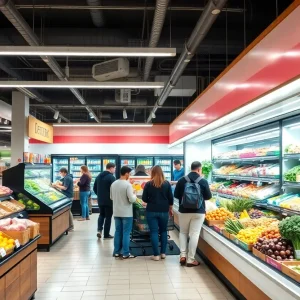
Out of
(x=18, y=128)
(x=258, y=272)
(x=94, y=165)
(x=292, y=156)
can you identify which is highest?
(x=18, y=128)

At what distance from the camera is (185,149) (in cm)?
1007

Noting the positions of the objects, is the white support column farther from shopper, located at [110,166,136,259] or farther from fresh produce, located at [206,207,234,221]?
fresh produce, located at [206,207,234,221]

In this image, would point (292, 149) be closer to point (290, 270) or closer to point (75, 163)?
point (290, 270)

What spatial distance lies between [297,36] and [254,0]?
4.37 metres

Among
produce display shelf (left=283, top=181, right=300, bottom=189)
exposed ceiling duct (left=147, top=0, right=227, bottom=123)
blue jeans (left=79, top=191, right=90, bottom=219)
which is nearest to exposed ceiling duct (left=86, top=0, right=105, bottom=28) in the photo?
exposed ceiling duct (left=147, top=0, right=227, bottom=123)

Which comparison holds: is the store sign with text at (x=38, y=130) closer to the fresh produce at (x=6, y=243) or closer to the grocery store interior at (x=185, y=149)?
the grocery store interior at (x=185, y=149)

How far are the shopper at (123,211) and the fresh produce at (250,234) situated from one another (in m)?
2.22

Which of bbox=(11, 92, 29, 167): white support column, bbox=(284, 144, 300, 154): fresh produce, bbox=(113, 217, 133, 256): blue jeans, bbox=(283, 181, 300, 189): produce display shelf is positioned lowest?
bbox=(113, 217, 133, 256): blue jeans

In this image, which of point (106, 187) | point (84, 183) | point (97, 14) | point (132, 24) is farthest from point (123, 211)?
point (84, 183)

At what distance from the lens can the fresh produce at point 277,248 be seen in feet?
12.0

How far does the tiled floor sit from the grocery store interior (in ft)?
0.09

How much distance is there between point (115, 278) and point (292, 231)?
2.85 metres

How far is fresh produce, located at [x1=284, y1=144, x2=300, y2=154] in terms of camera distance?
16.4ft

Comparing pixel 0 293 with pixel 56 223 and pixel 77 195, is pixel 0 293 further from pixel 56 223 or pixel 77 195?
pixel 77 195
